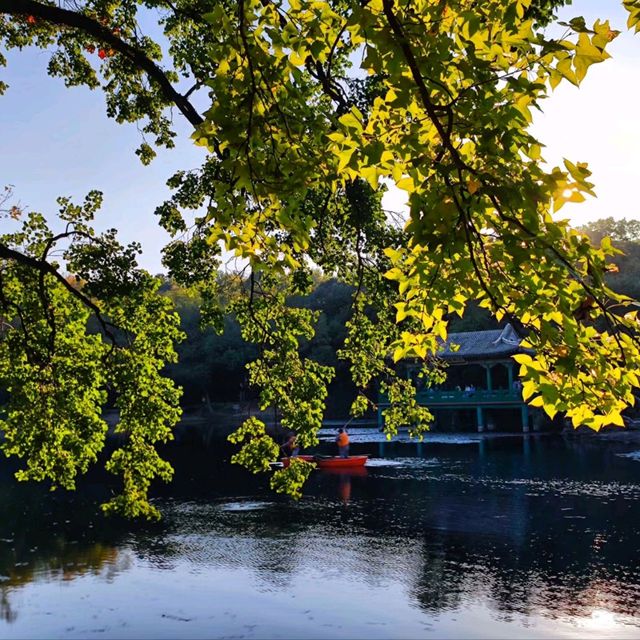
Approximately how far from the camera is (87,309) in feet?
34.9

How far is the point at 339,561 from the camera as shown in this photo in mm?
13258

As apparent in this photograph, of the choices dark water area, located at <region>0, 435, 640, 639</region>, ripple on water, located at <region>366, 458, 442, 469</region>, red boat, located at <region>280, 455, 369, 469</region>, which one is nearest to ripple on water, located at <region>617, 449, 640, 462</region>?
dark water area, located at <region>0, 435, 640, 639</region>

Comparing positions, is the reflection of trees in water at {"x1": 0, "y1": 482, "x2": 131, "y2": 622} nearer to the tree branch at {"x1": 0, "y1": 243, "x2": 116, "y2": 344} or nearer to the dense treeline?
the tree branch at {"x1": 0, "y1": 243, "x2": 116, "y2": 344}

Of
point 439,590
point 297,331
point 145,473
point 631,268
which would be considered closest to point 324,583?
point 439,590

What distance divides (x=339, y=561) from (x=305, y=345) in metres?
41.2

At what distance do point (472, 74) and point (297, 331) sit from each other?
598cm

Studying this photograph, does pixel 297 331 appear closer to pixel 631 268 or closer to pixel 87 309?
pixel 87 309

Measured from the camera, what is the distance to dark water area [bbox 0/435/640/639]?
1027 cm

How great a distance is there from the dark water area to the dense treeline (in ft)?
94.9

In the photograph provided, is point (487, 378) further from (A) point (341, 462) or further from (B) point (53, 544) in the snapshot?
(B) point (53, 544)

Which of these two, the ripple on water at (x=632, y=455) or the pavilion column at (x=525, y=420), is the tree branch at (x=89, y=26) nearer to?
the ripple on water at (x=632, y=455)

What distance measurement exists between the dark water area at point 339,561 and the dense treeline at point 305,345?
28927 millimetres

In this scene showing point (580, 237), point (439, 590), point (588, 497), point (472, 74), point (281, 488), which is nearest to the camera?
point (472, 74)

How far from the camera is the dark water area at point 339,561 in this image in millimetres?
10273
